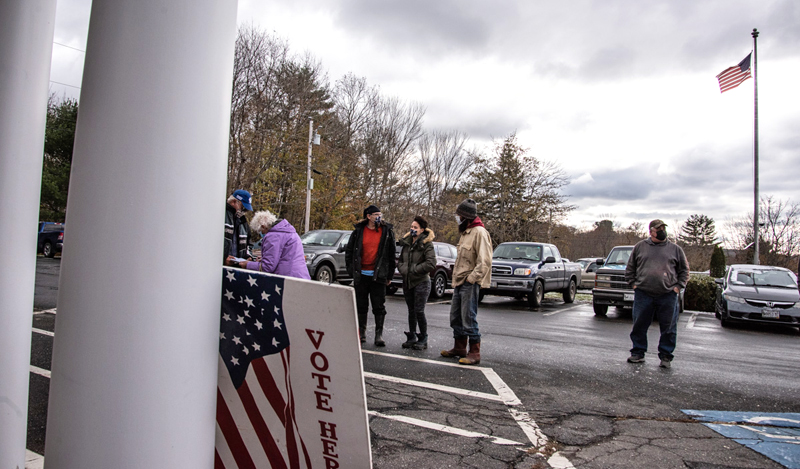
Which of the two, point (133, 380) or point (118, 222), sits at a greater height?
point (118, 222)

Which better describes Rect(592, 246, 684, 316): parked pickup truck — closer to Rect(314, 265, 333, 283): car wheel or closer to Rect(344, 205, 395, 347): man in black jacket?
Rect(314, 265, 333, 283): car wheel

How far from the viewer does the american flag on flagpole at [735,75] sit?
17.2 meters

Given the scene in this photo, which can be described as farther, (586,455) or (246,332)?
(586,455)

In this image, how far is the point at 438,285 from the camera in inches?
598

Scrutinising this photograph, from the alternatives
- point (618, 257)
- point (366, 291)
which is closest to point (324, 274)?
point (366, 291)

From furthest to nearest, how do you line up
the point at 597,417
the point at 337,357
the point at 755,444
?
the point at 597,417 → the point at 755,444 → the point at 337,357

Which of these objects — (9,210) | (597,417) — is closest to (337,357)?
(9,210)

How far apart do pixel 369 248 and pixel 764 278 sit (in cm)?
1075

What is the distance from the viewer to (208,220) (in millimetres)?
1399

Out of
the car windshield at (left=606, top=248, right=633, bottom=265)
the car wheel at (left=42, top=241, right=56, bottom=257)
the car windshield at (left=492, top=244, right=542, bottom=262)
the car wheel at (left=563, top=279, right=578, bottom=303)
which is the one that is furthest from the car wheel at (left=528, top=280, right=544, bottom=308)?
the car wheel at (left=42, top=241, right=56, bottom=257)

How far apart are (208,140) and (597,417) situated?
12.9 ft

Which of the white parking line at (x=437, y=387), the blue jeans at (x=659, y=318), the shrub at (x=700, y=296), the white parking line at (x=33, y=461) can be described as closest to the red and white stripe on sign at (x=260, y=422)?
the white parking line at (x=33, y=461)

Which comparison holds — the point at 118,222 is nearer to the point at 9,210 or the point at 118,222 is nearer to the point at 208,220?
the point at 208,220

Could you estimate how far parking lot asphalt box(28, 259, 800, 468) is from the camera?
→ 334 cm
